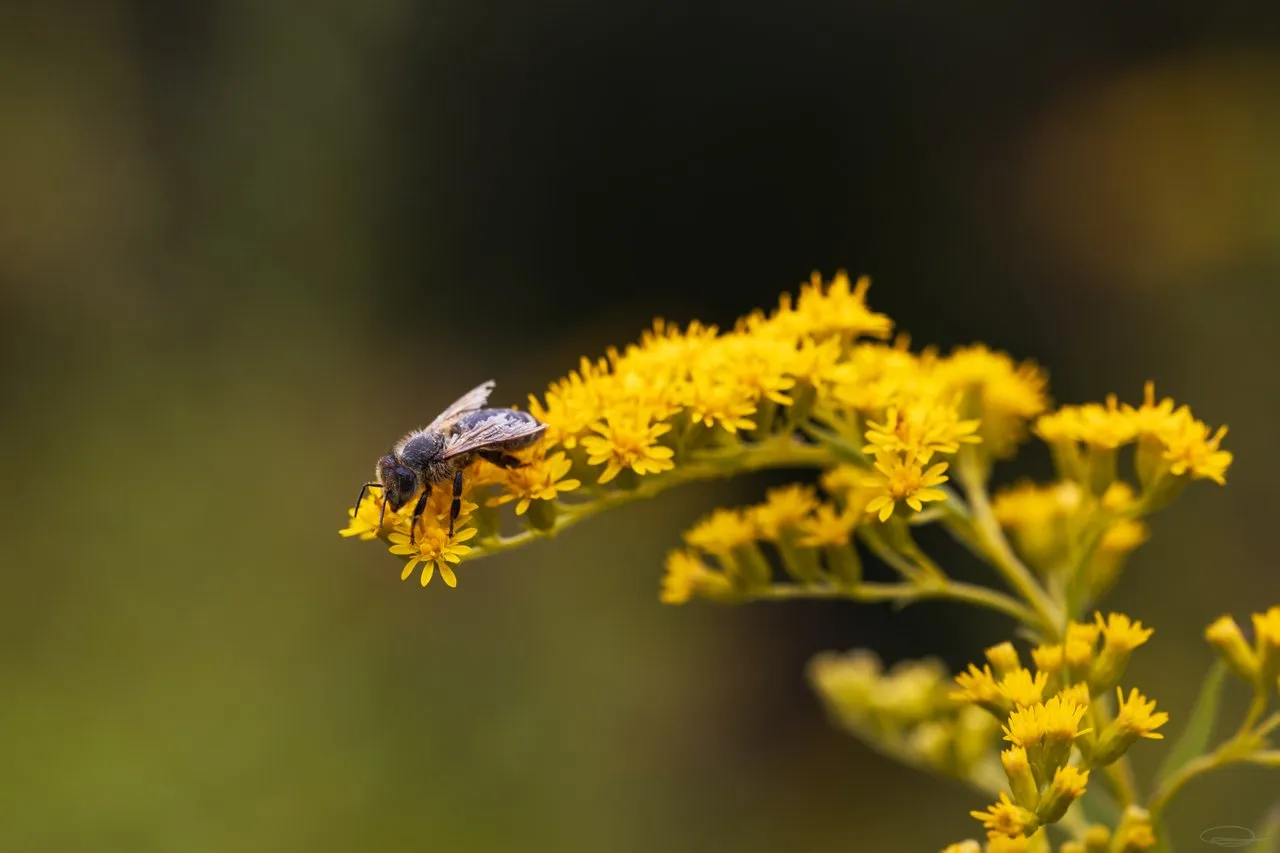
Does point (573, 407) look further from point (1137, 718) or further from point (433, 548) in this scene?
point (1137, 718)

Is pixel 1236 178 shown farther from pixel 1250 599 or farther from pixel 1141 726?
pixel 1141 726

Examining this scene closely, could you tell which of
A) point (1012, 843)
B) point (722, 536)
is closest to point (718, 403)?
point (722, 536)

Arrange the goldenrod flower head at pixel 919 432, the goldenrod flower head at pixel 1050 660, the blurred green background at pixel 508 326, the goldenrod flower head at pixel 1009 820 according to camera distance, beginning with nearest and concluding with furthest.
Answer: the goldenrod flower head at pixel 1009 820 < the goldenrod flower head at pixel 1050 660 < the goldenrod flower head at pixel 919 432 < the blurred green background at pixel 508 326

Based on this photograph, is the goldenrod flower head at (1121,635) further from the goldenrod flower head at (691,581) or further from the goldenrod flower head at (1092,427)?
the goldenrod flower head at (691,581)

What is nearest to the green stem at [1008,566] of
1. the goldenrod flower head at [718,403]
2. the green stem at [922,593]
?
the green stem at [922,593]

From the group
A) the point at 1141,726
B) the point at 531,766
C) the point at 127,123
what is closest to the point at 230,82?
the point at 127,123
